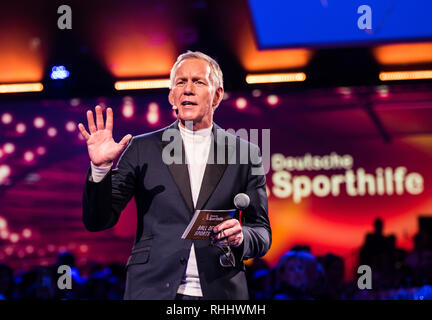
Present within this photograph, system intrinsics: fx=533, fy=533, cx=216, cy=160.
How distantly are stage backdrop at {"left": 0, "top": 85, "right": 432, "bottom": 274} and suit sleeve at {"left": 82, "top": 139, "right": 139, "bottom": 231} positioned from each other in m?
4.55

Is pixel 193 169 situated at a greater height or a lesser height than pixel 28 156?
lesser

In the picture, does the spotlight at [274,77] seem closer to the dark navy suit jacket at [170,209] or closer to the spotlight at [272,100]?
the spotlight at [272,100]

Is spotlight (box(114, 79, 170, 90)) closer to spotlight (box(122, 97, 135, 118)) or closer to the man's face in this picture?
spotlight (box(122, 97, 135, 118))

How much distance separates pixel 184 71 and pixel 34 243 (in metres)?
5.22

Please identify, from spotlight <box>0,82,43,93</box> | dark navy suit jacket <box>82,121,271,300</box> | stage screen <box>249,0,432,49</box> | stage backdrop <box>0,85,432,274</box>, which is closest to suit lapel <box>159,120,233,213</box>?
dark navy suit jacket <box>82,121,271,300</box>

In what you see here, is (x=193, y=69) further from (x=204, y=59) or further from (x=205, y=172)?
(x=205, y=172)

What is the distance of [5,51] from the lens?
5.54 metres

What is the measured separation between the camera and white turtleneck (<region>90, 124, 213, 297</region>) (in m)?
1.97

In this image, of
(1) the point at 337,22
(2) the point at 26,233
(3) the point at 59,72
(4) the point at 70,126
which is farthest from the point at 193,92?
(2) the point at 26,233

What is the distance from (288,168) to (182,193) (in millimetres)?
5082

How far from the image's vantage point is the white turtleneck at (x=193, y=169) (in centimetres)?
197

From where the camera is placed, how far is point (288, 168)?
23.1ft

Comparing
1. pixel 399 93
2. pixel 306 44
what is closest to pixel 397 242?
pixel 399 93
